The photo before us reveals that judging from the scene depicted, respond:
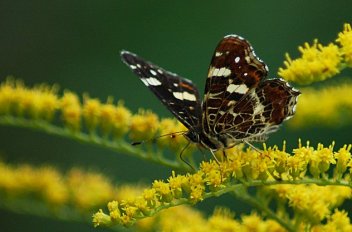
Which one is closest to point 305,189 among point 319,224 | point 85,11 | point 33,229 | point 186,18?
point 319,224

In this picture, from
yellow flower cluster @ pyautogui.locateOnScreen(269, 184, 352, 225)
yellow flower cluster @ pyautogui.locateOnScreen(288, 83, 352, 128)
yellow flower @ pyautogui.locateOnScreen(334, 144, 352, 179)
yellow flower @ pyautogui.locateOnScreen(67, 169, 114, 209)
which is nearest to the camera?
yellow flower @ pyautogui.locateOnScreen(334, 144, 352, 179)

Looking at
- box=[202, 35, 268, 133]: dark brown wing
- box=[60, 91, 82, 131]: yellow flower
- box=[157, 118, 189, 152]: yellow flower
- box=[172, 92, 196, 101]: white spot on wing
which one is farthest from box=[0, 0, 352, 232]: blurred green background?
box=[202, 35, 268, 133]: dark brown wing

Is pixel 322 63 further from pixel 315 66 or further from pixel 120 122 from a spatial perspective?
pixel 120 122

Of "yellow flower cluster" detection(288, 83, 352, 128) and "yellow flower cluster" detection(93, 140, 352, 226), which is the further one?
"yellow flower cluster" detection(288, 83, 352, 128)

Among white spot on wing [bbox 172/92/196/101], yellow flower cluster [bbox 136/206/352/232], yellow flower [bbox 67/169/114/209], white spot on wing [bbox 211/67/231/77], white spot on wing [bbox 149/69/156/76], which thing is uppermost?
white spot on wing [bbox 149/69/156/76]

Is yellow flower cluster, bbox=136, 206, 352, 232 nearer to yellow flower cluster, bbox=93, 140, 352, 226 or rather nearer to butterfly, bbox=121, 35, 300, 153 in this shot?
yellow flower cluster, bbox=93, 140, 352, 226

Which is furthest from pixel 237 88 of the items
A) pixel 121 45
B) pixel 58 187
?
pixel 121 45

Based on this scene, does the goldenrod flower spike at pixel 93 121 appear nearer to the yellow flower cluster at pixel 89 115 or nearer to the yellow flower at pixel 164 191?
the yellow flower cluster at pixel 89 115
